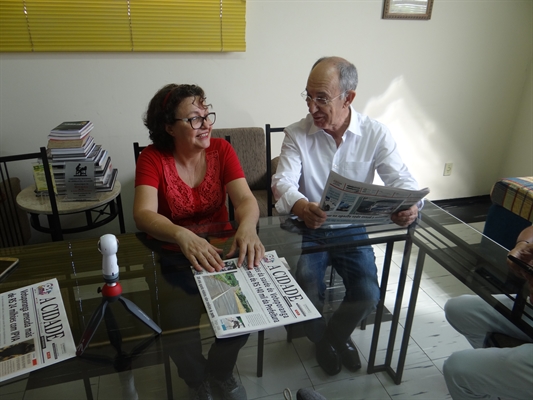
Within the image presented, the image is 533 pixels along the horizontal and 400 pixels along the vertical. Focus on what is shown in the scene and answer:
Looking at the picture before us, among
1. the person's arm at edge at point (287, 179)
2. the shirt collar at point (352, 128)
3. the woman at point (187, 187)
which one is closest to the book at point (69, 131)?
the woman at point (187, 187)

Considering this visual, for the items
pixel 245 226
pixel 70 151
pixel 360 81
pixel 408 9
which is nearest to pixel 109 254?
pixel 245 226

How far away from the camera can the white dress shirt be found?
172 centimetres

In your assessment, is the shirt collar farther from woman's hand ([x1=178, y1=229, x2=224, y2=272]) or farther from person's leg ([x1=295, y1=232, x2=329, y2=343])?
woman's hand ([x1=178, y1=229, x2=224, y2=272])

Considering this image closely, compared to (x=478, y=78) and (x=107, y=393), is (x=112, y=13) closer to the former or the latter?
(x=107, y=393)

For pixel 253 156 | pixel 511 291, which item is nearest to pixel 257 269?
pixel 511 291

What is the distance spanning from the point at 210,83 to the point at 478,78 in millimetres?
2113

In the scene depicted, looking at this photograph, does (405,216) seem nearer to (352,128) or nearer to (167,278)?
(352,128)

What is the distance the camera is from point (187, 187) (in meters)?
1.55

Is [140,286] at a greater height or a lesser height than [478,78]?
lesser

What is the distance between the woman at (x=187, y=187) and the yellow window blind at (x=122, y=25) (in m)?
→ 1.10

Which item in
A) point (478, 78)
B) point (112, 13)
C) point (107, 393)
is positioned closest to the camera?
point (107, 393)

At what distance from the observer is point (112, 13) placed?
235cm

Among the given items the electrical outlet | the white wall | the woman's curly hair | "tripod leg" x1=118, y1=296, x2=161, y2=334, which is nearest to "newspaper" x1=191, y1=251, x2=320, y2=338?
"tripod leg" x1=118, y1=296, x2=161, y2=334

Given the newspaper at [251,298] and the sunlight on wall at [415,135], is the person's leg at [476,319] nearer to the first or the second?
the newspaper at [251,298]
